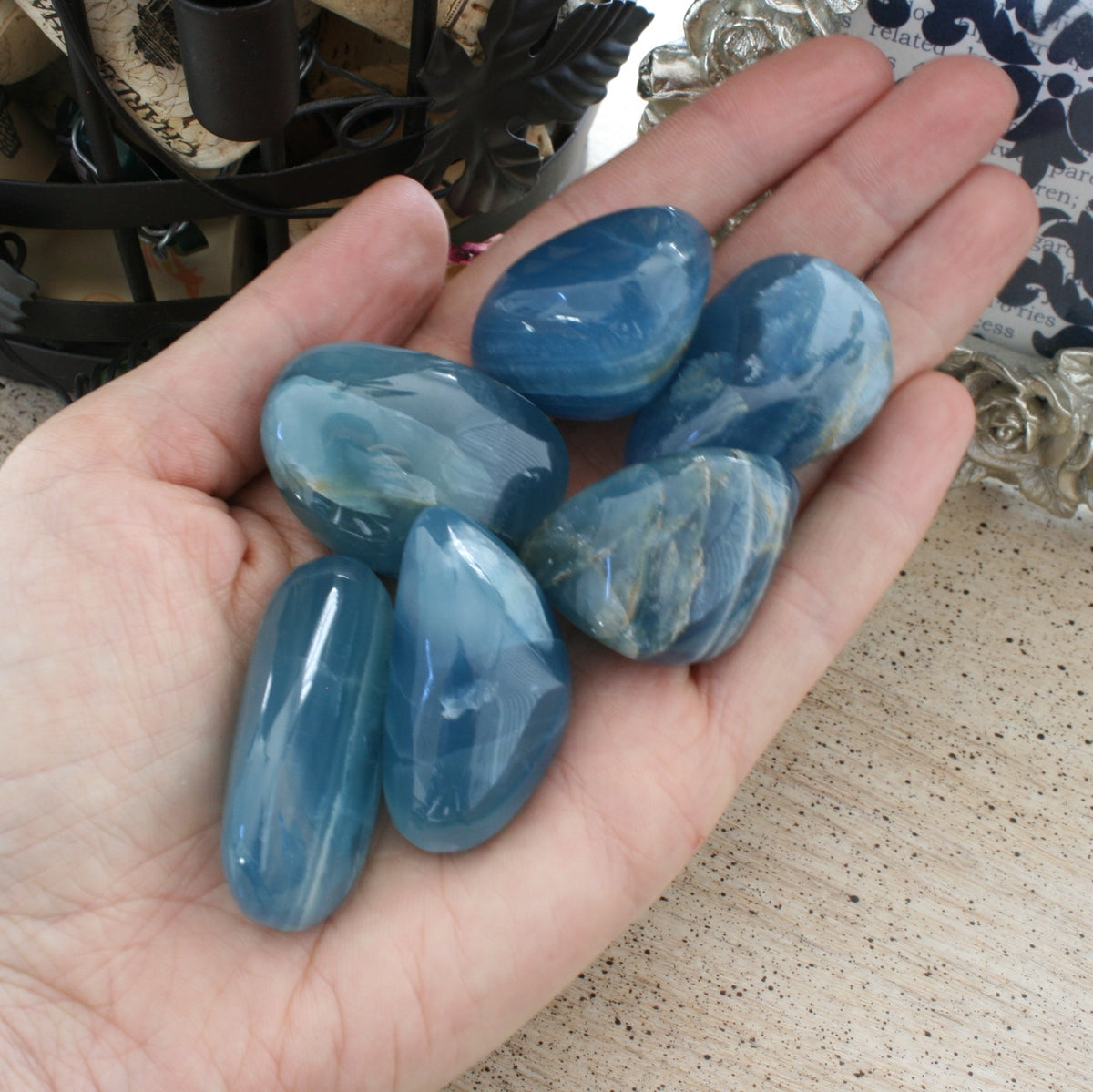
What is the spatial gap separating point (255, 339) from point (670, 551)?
0.22 metres

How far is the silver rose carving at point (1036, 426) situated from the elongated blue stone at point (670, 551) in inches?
9.6

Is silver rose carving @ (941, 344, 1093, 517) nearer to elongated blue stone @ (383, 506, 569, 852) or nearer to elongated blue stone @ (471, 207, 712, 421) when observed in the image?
elongated blue stone @ (471, 207, 712, 421)

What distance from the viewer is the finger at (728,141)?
0.63 m

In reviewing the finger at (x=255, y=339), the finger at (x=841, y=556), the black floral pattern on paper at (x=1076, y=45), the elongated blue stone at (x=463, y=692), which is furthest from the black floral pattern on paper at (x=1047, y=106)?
the elongated blue stone at (x=463, y=692)

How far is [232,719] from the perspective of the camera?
1.59 feet

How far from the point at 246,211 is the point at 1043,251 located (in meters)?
0.45

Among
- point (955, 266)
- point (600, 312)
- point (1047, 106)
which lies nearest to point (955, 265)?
point (955, 266)

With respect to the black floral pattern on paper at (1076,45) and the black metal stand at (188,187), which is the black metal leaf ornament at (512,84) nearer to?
the black metal stand at (188,187)

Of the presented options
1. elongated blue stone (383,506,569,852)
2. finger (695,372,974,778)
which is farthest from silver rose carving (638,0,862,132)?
elongated blue stone (383,506,569,852)

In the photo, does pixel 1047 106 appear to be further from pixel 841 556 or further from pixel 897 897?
pixel 897 897

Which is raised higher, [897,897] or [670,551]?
[670,551]

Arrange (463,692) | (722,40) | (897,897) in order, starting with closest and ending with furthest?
(463,692) < (897,897) < (722,40)

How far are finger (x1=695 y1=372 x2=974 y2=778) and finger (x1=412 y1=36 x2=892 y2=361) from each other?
16cm

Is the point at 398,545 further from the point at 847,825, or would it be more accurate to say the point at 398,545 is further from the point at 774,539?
the point at 847,825
